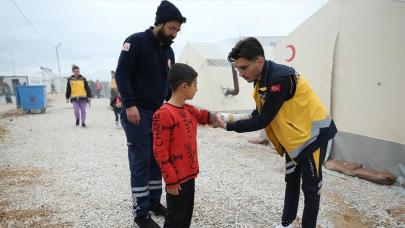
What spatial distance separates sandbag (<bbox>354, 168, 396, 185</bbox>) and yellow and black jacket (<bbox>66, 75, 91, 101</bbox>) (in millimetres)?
7343

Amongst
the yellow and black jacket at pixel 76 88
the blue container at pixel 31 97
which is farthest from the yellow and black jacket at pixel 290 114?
the blue container at pixel 31 97

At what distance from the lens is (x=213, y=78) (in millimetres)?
10195

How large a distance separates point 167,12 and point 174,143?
45.8 inches

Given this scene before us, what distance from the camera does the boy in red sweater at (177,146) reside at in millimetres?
2059

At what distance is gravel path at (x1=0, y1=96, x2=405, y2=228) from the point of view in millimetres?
3107

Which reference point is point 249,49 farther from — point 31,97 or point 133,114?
point 31,97

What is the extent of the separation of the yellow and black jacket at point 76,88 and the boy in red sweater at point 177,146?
7.30 m

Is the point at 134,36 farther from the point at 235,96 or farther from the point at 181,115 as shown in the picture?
the point at 235,96

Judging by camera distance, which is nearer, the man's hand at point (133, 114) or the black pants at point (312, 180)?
the black pants at point (312, 180)

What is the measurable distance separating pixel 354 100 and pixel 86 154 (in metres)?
5.05

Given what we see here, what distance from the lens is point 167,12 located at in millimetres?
2541

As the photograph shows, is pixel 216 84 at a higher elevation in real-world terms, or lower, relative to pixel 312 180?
higher

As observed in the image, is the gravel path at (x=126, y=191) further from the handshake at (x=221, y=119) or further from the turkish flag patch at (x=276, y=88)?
the turkish flag patch at (x=276, y=88)

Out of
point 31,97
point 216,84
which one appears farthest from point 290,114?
point 31,97
